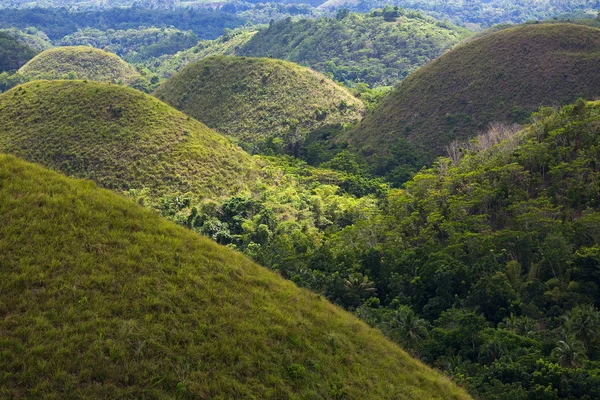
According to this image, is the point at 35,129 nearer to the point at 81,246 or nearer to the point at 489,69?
the point at 81,246

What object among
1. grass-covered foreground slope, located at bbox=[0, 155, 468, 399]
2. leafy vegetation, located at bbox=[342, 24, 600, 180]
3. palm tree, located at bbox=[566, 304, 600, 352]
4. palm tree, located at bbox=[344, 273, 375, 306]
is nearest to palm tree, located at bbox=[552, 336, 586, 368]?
palm tree, located at bbox=[566, 304, 600, 352]

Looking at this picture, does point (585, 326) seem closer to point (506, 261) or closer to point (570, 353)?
point (570, 353)

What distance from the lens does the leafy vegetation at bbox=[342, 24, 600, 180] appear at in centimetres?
8600

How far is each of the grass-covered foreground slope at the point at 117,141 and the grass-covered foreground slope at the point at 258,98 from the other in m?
29.7

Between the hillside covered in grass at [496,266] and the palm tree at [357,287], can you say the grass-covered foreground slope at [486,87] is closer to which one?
the hillside covered in grass at [496,266]

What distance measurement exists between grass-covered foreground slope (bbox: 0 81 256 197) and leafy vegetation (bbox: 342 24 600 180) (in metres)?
30.7

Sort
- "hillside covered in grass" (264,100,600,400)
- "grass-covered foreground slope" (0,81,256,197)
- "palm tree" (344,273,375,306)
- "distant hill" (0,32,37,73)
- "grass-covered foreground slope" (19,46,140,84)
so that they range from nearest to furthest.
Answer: "hillside covered in grass" (264,100,600,400)
"palm tree" (344,273,375,306)
"grass-covered foreground slope" (0,81,256,197)
"grass-covered foreground slope" (19,46,140,84)
"distant hill" (0,32,37,73)

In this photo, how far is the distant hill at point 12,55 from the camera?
558 ft

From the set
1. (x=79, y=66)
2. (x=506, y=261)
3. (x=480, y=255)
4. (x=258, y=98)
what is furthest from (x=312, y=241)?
(x=79, y=66)

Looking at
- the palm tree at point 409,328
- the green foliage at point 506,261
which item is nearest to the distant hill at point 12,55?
the green foliage at point 506,261

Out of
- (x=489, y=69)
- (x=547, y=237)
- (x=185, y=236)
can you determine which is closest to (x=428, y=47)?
(x=489, y=69)

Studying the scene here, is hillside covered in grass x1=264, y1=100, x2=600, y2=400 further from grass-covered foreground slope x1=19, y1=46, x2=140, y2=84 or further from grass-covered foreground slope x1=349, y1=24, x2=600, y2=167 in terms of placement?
grass-covered foreground slope x1=19, y1=46, x2=140, y2=84

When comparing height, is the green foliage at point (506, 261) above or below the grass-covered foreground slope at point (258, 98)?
above

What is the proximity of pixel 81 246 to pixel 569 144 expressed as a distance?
48.2 metres
